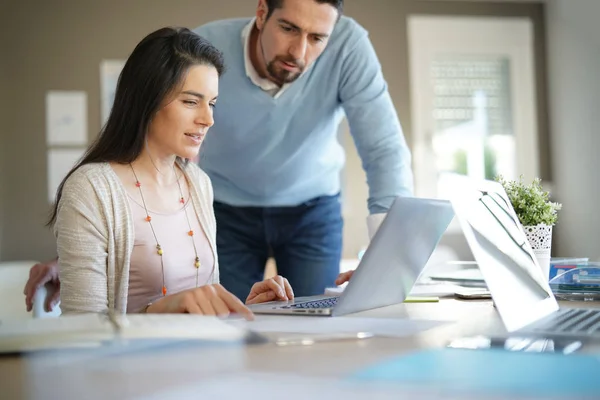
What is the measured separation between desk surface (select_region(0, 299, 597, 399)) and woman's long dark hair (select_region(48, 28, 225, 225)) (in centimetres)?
84

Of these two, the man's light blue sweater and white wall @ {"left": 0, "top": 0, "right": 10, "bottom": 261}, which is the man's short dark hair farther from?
white wall @ {"left": 0, "top": 0, "right": 10, "bottom": 261}

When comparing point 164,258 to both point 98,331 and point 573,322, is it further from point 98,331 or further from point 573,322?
point 573,322

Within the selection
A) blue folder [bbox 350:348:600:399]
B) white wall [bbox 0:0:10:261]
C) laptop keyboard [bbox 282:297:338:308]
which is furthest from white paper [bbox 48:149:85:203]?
blue folder [bbox 350:348:600:399]

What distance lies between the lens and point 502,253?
1.06m

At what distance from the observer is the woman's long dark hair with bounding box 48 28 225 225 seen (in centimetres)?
158

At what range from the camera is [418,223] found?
117 centimetres

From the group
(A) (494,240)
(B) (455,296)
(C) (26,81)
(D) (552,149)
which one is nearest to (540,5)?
(D) (552,149)

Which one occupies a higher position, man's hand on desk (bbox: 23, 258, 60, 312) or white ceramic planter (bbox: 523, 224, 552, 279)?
white ceramic planter (bbox: 523, 224, 552, 279)

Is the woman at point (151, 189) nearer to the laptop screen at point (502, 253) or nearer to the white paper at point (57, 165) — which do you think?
the laptop screen at point (502, 253)

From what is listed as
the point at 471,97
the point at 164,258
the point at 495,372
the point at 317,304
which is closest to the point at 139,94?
the point at 164,258

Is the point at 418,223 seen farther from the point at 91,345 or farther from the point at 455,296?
the point at 91,345

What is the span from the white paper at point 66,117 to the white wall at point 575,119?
129 inches

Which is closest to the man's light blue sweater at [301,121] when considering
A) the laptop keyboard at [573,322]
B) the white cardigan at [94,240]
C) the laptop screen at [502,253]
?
the white cardigan at [94,240]

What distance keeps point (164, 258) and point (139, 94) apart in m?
0.37
